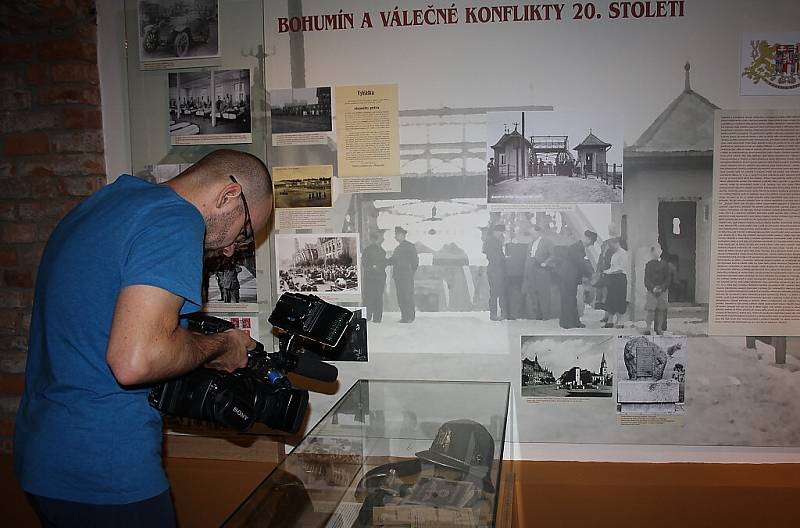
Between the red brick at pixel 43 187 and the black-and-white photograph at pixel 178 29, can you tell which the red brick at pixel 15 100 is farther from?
the black-and-white photograph at pixel 178 29

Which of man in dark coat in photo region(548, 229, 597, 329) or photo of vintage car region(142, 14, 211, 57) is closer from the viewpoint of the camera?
man in dark coat in photo region(548, 229, 597, 329)

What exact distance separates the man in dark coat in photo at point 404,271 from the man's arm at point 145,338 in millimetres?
1227

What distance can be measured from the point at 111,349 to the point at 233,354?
Result: 433mm

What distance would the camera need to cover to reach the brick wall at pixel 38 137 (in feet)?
8.75

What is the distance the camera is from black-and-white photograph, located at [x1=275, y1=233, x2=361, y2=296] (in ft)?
8.56

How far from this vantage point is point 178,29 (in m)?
2.61

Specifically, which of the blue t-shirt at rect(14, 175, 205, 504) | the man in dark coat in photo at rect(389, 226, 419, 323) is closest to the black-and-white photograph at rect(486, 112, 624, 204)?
the man in dark coat in photo at rect(389, 226, 419, 323)

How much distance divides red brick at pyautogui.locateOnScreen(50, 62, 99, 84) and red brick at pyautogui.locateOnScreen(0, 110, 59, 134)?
152 millimetres

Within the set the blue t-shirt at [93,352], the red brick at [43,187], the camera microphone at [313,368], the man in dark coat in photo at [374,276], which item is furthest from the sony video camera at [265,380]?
the red brick at [43,187]

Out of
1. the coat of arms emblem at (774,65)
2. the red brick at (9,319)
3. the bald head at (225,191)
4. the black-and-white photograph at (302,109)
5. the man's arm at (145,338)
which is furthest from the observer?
the red brick at (9,319)

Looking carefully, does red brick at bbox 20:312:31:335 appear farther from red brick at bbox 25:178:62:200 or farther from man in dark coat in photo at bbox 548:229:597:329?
man in dark coat in photo at bbox 548:229:597:329

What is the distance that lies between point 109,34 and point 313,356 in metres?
1.73

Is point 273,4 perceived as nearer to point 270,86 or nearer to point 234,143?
point 270,86

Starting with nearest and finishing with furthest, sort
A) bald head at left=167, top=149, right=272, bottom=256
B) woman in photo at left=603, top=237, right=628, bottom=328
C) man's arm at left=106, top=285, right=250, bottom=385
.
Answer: man's arm at left=106, top=285, right=250, bottom=385, bald head at left=167, top=149, right=272, bottom=256, woman in photo at left=603, top=237, right=628, bottom=328
